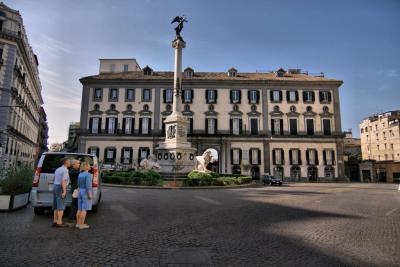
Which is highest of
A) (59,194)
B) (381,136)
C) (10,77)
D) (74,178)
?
(10,77)

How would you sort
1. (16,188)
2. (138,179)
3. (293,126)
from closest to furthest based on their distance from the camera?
(16,188)
(138,179)
(293,126)

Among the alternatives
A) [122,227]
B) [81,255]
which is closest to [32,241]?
[81,255]

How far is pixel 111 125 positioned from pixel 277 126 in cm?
2749

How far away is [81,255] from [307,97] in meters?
45.9

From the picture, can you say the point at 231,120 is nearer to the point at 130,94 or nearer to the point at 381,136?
the point at 130,94

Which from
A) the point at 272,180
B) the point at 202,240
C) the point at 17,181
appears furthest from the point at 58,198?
the point at 272,180

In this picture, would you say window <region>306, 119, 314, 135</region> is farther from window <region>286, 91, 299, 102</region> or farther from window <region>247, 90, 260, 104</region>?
window <region>247, 90, 260, 104</region>

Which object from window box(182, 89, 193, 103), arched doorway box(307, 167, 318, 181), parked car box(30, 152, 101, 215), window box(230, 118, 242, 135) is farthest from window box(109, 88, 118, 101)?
parked car box(30, 152, 101, 215)

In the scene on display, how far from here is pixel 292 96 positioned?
4488cm

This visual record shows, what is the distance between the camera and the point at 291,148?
4297cm

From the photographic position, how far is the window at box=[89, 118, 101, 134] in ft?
143

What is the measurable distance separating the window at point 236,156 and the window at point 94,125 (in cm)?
2230

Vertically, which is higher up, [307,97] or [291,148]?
[307,97]

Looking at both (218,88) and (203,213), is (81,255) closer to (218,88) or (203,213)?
(203,213)
